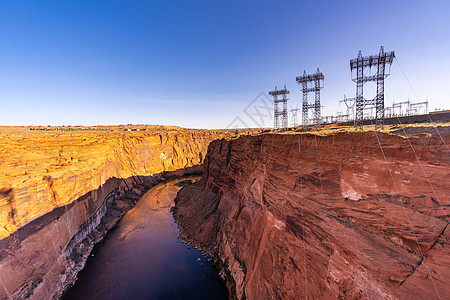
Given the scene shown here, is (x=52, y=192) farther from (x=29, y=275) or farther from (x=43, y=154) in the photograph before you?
(x=29, y=275)

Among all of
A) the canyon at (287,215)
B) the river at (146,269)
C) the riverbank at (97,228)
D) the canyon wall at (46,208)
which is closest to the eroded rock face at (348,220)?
the canyon at (287,215)

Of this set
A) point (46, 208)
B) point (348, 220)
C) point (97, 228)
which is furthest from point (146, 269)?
point (348, 220)

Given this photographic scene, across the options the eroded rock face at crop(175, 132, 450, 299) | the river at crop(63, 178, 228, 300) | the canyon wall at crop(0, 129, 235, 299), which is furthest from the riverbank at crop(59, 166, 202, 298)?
the eroded rock face at crop(175, 132, 450, 299)

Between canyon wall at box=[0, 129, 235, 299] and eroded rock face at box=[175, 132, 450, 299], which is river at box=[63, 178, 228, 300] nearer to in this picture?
canyon wall at box=[0, 129, 235, 299]

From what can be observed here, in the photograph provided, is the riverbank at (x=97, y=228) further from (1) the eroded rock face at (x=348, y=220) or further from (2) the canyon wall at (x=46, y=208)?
(1) the eroded rock face at (x=348, y=220)

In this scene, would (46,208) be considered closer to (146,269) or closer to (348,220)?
(146,269)
